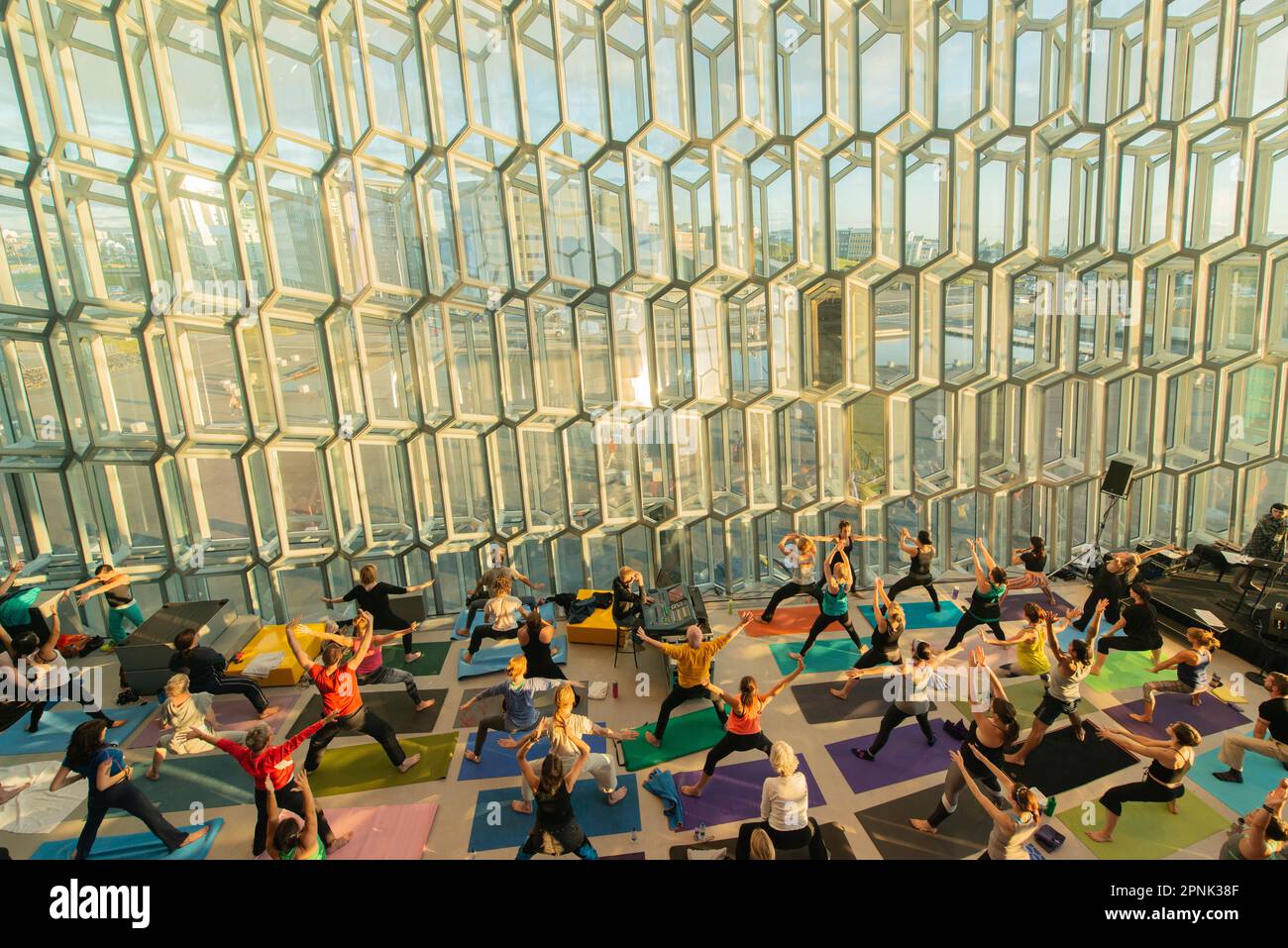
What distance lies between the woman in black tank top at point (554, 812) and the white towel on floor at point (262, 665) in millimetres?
4289

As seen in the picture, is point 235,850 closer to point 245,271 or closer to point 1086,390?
point 245,271

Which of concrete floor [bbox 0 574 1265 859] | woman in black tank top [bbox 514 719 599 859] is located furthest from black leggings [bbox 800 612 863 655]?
woman in black tank top [bbox 514 719 599 859]

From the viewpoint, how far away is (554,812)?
4699 mm

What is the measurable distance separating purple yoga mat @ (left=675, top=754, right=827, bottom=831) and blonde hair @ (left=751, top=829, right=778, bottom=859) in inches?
57.6

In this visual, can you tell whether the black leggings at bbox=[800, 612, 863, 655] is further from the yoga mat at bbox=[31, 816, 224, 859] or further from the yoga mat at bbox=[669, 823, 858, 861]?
the yoga mat at bbox=[31, 816, 224, 859]

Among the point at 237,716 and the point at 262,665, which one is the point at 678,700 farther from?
the point at 262,665

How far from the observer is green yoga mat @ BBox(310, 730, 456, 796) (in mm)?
6145

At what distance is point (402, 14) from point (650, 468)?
18.9 feet

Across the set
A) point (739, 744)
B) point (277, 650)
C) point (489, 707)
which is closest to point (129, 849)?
point (277, 650)

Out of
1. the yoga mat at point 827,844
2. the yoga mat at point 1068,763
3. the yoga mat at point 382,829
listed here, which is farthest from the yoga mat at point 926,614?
the yoga mat at point 382,829

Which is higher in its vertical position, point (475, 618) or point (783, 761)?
point (783, 761)

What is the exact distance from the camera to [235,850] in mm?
5520

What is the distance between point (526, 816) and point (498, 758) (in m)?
0.82

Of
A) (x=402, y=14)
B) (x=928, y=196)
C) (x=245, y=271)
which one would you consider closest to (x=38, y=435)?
Answer: (x=245, y=271)
